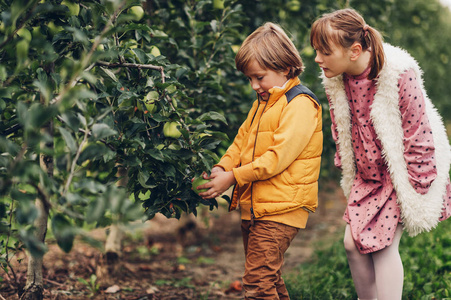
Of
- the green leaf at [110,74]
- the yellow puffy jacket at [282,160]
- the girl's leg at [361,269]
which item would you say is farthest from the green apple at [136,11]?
the girl's leg at [361,269]

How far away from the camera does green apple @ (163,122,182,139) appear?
1.89 metres

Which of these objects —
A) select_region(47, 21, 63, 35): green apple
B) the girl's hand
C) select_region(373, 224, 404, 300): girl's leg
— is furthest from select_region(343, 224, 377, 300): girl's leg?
select_region(47, 21, 63, 35): green apple

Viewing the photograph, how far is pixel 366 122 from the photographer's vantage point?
2010mm

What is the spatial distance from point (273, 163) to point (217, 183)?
0.25 metres

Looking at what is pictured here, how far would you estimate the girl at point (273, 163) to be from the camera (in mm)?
1884

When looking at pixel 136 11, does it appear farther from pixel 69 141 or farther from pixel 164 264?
pixel 164 264

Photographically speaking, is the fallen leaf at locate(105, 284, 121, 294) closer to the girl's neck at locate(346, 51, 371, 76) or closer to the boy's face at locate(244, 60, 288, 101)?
the boy's face at locate(244, 60, 288, 101)

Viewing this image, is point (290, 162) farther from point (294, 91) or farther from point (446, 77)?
point (446, 77)

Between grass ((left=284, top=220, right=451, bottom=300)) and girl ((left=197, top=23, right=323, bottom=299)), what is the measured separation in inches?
27.5

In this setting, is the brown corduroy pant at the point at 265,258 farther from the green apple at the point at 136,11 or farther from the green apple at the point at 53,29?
the green apple at the point at 53,29

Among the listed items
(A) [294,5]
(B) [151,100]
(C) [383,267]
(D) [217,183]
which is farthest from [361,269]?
(A) [294,5]

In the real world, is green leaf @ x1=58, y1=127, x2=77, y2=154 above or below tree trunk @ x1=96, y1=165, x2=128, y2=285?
above

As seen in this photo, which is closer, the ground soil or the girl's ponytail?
the girl's ponytail

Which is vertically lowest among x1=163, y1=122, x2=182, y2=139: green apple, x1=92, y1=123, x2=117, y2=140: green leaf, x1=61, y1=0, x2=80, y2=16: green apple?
x1=92, y1=123, x2=117, y2=140: green leaf
